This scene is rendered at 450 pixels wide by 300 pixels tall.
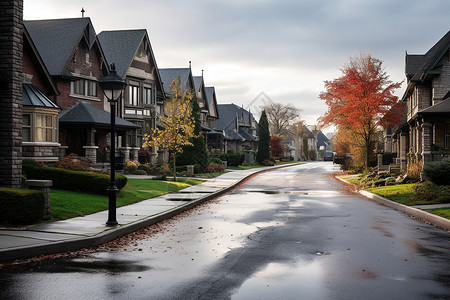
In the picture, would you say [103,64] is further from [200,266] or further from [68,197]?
[200,266]

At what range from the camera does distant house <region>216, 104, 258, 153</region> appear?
7406 centimetres

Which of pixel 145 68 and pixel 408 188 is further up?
pixel 145 68

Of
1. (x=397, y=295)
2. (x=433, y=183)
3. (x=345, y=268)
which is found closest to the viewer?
(x=397, y=295)

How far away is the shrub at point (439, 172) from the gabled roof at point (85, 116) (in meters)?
19.5

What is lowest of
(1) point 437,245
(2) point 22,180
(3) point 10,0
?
(1) point 437,245

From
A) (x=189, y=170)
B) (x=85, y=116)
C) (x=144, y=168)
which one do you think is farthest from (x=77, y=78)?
(x=189, y=170)

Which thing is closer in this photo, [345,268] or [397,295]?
[397,295]

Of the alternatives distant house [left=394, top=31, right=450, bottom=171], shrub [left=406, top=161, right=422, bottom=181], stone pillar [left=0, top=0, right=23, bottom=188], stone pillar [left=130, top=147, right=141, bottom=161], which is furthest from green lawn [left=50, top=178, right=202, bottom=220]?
distant house [left=394, top=31, right=450, bottom=171]

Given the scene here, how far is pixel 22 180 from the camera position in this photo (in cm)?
1491

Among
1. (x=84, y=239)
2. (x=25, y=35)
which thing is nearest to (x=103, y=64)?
(x=25, y=35)

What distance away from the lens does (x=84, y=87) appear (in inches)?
1278

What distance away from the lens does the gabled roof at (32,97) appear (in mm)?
22328

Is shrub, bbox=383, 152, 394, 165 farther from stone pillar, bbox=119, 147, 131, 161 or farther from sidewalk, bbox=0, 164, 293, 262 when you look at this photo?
sidewalk, bbox=0, 164, 293, 262

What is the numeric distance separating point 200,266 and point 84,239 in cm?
306
